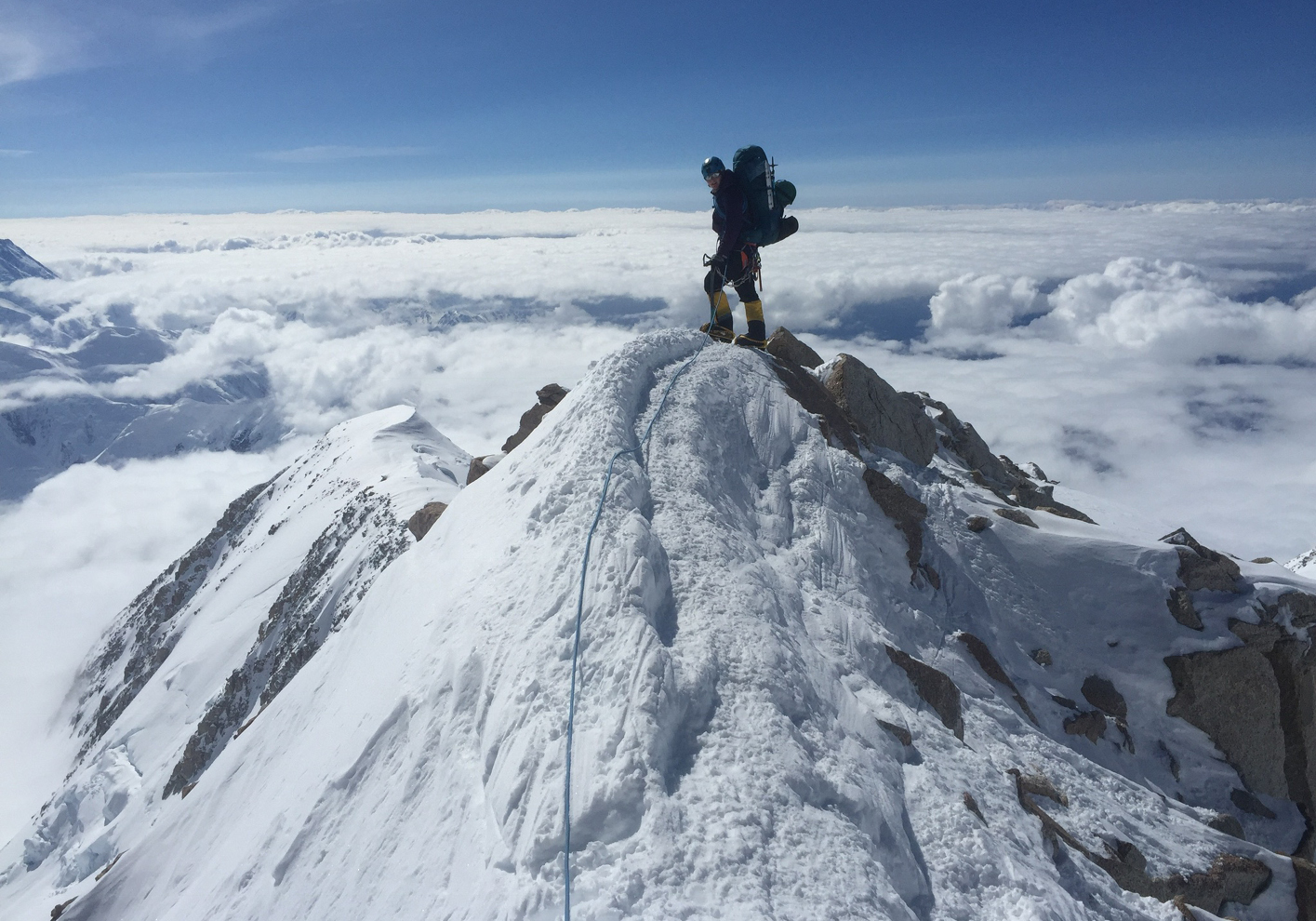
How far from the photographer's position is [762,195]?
53.2 ft

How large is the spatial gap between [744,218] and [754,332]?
3192 mm

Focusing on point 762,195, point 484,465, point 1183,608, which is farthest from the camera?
point 484,465

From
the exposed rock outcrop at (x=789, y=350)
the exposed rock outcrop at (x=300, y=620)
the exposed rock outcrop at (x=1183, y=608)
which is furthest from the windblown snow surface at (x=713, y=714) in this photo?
the exposed rock outcrop at (x=300, y=620)

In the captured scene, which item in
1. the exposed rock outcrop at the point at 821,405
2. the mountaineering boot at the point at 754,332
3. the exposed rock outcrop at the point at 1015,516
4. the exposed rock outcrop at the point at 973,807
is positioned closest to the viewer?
the exposed rock outcrop at the point at 973,807

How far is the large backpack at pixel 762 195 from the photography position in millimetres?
15992

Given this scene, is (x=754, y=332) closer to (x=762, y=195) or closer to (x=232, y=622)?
(x=762, y=195)

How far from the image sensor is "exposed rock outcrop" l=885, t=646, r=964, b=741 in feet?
34.2

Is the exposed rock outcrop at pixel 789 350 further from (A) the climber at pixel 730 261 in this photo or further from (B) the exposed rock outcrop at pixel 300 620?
(B) the exposed rock outcrop at pixel 300 620

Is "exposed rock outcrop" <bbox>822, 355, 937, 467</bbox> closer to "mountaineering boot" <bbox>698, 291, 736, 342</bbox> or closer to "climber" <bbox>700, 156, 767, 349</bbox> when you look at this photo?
"climber" <bbox>700, 156, 767, 349</bbox>

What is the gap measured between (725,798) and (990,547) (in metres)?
11.1

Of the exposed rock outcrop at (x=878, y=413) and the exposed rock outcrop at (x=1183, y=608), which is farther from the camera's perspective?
the exposed rock outcrop at (x=878, y=413)

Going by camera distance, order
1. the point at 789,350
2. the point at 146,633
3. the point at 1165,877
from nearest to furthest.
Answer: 1. the point at 1165,877
2. the point at 789,350
3. the point at 146,633

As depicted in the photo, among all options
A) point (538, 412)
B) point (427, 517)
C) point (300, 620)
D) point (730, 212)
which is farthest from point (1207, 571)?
point (300, 620)

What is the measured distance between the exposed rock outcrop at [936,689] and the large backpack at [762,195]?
1037 centimetres
